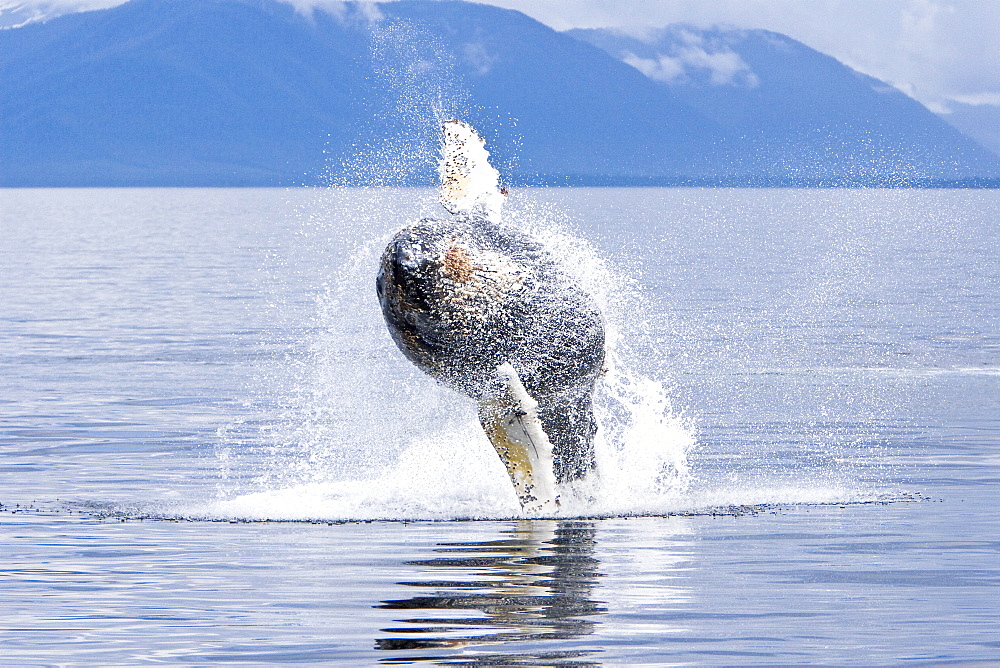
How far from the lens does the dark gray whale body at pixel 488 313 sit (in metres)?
11.4

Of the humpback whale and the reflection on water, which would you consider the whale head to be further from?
the reflection on water

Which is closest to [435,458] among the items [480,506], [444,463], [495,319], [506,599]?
[444,463]

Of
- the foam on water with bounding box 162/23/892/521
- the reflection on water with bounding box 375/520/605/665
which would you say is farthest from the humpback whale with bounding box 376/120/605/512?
the reflection on water with bounding box 375/520/605/665

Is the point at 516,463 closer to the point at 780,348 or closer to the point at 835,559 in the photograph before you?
the point at 835,559

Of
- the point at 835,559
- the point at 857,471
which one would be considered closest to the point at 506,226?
the point at 835,559

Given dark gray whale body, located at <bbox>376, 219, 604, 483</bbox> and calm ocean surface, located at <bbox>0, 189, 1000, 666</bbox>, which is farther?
dark gray whale body, located at <bbox>376, 219, 604, 483</bbox>

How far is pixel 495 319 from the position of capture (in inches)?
460

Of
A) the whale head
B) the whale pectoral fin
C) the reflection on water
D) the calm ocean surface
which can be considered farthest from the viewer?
the whale pectoral fin

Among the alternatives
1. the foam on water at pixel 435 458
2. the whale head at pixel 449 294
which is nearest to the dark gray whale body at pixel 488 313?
the whale head at pixel 449 294

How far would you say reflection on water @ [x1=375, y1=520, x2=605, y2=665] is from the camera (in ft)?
28.2

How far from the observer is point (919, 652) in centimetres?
852

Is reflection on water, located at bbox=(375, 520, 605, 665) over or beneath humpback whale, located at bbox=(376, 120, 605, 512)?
beneath

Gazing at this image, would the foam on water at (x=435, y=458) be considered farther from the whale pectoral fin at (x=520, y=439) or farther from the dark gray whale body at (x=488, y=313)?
the dark gray whale body at (x=488, y=313)

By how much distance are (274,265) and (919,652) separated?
53047mm
